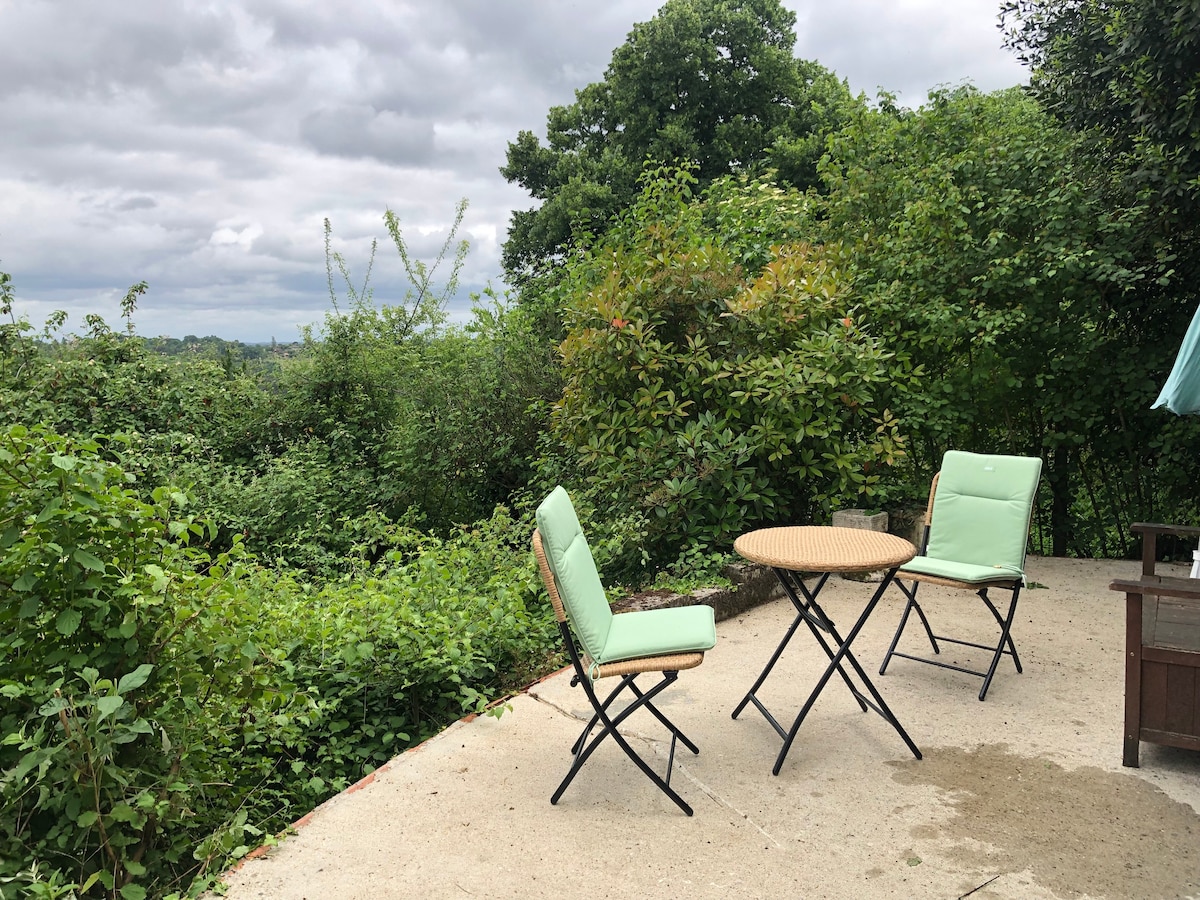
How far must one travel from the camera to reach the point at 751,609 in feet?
17.3

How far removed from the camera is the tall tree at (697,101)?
64.2 feet

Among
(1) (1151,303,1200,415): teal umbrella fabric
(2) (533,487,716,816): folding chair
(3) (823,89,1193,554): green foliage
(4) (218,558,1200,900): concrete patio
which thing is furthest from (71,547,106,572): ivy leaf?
(3) (823,89,1193,554): green foliage

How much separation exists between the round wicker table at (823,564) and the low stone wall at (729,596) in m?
1.13

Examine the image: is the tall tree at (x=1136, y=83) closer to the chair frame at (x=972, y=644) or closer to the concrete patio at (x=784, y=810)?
the chair frame at (x=972, y=644)

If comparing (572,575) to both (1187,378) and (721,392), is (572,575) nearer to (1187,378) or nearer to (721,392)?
(1187,378)

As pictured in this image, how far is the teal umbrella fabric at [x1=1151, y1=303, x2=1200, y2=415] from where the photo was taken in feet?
12.2

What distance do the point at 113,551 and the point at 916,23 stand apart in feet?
27.7

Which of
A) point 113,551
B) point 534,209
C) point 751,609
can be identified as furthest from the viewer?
point 534,209

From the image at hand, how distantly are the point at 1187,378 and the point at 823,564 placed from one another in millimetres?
2115

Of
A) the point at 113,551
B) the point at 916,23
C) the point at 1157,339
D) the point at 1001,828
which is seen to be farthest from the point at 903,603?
the point at 916,23

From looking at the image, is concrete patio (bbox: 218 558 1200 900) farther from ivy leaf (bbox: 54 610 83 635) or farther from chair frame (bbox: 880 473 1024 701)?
ivy leaf (bbox: 54 610 83 635)

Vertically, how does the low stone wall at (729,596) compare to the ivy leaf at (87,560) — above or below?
below

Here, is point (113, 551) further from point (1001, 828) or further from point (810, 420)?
point (810, 420)

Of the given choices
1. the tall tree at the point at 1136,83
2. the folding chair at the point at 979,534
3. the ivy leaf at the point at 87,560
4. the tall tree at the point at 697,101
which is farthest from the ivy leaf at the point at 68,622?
the tall tree at the point at 697,101
